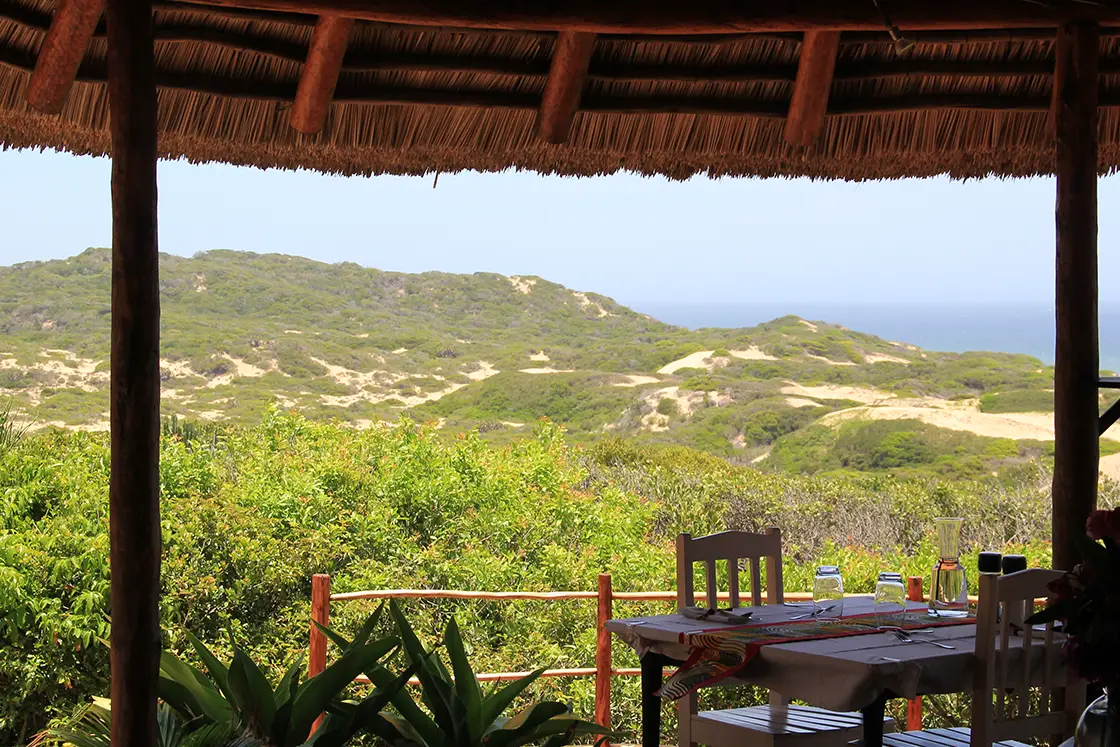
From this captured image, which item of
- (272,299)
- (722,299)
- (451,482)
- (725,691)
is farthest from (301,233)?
(722,299)

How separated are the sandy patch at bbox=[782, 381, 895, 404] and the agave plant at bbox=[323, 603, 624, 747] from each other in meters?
23.3

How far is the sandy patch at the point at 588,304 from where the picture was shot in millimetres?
32938

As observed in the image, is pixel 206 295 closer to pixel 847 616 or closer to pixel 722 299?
pixel 847 616

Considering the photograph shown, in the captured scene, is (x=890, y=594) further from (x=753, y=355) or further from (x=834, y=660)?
(x=753, y=355)

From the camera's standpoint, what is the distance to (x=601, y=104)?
3.72 meters

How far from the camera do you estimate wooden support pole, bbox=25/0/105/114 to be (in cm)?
303

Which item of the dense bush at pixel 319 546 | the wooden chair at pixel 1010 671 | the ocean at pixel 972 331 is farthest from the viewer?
the ocean at pixel 972 331

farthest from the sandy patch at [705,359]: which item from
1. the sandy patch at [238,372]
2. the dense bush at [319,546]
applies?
the dense bush at [319,546]

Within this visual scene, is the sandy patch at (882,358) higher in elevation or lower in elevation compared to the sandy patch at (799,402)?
higher

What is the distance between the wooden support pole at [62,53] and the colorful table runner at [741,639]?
2190mm

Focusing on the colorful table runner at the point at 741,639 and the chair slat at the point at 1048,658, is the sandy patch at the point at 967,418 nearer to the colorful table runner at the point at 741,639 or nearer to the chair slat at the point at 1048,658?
the colorful table runner at the point at 741,639

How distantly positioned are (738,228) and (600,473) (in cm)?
4516

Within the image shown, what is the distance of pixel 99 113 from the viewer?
346 centimetres

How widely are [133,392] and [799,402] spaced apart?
76.0 feet
